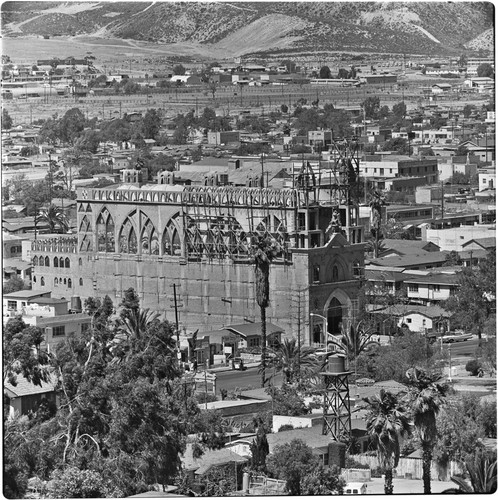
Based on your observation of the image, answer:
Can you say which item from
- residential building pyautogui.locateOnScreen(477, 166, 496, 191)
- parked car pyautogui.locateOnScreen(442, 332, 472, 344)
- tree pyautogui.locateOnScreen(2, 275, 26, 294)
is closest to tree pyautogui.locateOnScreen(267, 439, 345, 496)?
parked car pyautogui.locateOnScreen(442, 332, 472, 344)

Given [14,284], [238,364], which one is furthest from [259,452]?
[14,284]

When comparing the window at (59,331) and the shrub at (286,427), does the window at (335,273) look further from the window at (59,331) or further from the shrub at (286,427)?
the shrub at (286,427)

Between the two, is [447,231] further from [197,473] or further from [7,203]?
[197,473]

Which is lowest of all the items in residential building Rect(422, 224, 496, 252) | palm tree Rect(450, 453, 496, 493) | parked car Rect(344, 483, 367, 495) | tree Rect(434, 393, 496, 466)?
residential building Rect(422, 224, 496, 252)

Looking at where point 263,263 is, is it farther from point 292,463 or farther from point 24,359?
point 292,463

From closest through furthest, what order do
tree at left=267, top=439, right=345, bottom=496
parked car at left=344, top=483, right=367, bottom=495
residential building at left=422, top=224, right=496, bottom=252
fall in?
parked car at left=344, top=483, right=367, bottom=495
tree at left=267, top=439, right=345, bottom=496
residential building at left=422, top=224, right=496, bottom=252

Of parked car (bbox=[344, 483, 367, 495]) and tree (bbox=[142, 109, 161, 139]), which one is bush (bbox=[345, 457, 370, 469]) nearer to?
parked car (bbox=[344, 483, 367, 495])

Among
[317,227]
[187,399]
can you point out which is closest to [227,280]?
[317,227]
